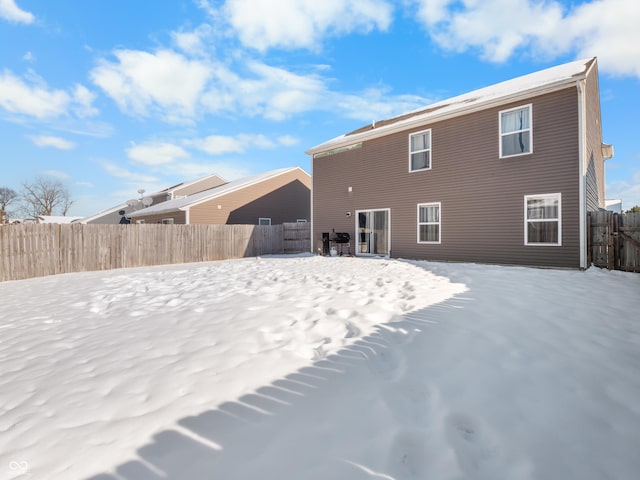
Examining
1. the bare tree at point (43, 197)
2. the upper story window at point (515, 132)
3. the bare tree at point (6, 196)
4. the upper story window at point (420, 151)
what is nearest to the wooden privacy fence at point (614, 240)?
the upper story window at point (515, 132)

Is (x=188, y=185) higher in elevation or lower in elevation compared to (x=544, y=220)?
higher

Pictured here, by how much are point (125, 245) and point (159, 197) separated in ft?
56.1

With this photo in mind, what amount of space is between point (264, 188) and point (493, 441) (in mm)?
19462

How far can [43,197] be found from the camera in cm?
4638

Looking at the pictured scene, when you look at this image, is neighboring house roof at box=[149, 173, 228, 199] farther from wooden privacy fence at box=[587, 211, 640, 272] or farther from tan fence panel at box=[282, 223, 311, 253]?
wooden privacy fence at box=[587, 211, 640, 272]

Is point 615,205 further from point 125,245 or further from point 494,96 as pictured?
point 125,245

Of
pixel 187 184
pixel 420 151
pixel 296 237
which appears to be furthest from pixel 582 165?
pixel 187 184

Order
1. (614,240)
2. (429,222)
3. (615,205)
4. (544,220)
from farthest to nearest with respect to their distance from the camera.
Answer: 1. (615,205)
2. (429,222)
3. (544,220)
4. (614,240)

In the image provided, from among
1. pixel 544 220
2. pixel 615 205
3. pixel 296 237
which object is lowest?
pixel 296 237

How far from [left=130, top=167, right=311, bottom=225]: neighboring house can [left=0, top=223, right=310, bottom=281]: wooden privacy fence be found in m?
3.83

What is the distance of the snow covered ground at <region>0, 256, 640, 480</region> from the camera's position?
1700 mm

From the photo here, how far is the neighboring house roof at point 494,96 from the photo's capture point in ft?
29.0

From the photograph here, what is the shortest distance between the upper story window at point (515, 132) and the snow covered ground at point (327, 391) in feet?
20.3

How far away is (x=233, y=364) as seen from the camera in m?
2.84
